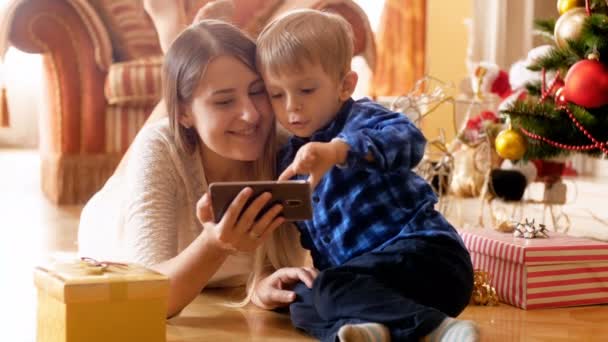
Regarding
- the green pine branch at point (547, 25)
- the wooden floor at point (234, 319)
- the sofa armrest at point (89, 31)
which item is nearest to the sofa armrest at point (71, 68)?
the sofa armrest at point (89, 31)

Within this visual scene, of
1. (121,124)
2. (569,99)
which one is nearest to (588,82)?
(569,99)

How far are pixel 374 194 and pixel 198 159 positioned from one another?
1.15 ft

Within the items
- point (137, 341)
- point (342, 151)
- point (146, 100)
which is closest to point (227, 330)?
point (137, 341)

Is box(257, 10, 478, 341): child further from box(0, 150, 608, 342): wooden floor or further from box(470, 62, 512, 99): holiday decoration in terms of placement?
box(470, 62, 512, 99): holiday decoration

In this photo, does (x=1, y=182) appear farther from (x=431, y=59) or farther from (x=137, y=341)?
(x=137, y=341)

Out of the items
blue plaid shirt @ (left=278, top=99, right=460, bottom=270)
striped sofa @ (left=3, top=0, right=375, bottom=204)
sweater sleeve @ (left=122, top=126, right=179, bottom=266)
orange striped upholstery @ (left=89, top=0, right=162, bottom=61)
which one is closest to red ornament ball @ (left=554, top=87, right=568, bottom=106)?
blue plaid shirt @ (left=278, top=99, right=460, bottom=270)

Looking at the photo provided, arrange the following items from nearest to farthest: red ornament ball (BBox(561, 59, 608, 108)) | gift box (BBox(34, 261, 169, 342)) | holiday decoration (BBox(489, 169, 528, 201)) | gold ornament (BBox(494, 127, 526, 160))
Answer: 1. gift box (BBox(34, 261, 169, 342))
2. red ornament ball (BBox(561, 59, 608, 108))
3. gold ornament (BBox(494, 127, 526, 160))
4. holiday decoration (BBox(489, 169, 528, 201))

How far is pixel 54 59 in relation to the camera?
3570mm

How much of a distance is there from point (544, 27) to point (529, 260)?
99 centimetres

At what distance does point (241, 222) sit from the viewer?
1.43m

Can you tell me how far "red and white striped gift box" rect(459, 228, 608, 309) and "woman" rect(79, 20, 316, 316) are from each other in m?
0.45

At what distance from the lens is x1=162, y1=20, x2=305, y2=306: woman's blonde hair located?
1605 mm

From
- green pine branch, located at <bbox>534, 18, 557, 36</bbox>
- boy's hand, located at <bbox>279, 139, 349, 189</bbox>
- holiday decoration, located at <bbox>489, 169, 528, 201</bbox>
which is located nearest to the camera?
boy's hand, located at <bbox>279, 139, 349, 189</bbox>

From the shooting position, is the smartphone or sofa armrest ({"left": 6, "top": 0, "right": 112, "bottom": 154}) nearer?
the smartphone
